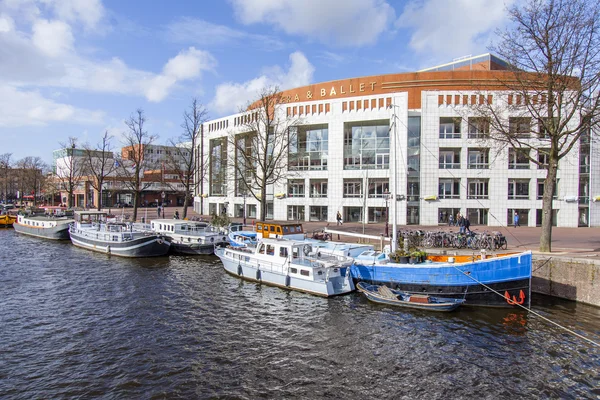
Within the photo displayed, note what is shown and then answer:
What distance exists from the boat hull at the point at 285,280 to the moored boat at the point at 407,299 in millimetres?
1119

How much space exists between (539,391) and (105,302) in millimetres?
17840

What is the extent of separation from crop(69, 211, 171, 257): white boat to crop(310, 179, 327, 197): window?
22.1 meters

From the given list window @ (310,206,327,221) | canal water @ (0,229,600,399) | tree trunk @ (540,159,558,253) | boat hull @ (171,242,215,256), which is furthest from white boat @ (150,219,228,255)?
tree trunk @ (540,159,558,253)

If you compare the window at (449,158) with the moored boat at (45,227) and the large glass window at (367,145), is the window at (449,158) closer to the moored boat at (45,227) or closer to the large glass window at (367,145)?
the large glass window at (367,145)

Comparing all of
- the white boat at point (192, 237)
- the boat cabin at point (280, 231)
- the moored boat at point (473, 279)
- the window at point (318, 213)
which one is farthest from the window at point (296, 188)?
the moored boat at point (473, 279)

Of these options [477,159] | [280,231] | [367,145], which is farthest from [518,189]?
[280,231]

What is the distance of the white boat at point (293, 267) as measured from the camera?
2047 cm

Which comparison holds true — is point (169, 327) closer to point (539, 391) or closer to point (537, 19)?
point (539, 391)

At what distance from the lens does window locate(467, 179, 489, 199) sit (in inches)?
1780

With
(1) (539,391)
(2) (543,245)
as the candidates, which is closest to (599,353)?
(1) (539,391)

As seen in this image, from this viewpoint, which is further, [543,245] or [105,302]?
[543,245]

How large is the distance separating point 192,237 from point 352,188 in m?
22.7

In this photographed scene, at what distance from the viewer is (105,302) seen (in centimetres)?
1898

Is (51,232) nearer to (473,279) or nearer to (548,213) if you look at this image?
(473,279)
